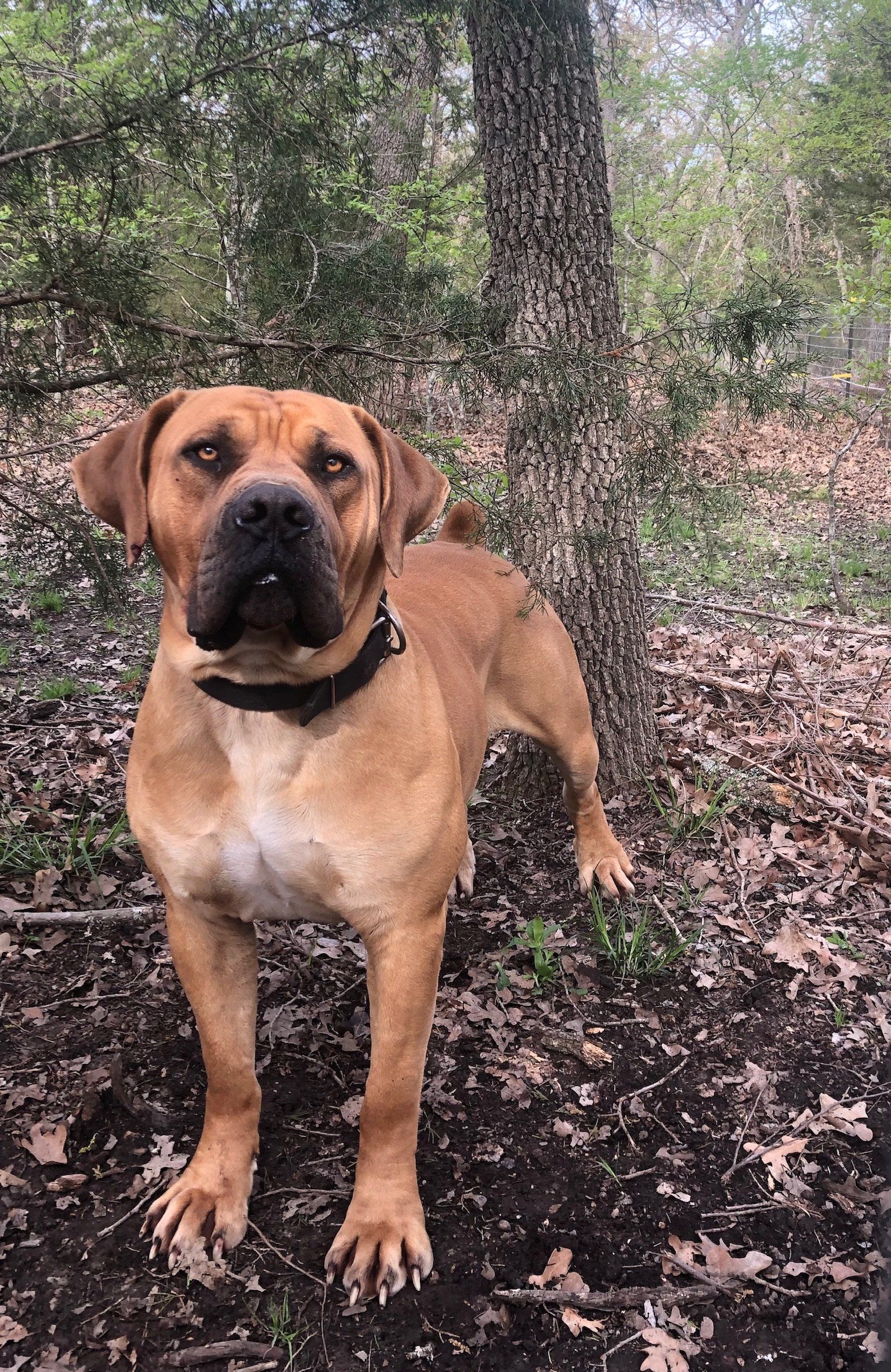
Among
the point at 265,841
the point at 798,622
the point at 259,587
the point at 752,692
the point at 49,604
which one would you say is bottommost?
the point at 752,692

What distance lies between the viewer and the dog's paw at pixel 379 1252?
2201 mm

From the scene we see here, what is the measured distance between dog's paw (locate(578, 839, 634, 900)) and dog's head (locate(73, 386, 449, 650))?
1964 millimetres

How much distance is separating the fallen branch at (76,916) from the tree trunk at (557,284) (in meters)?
1.95

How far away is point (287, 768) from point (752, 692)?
3.61m

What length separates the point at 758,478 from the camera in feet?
10.8

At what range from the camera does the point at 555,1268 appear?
7.45 ft

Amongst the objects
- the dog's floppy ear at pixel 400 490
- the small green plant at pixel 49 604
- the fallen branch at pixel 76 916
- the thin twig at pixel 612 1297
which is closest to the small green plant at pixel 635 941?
the thin twig at pixel 612 1297

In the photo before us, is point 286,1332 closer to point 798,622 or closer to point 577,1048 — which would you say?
point 577,1048

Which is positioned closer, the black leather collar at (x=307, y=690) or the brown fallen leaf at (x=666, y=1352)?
the brown fallen leaf at (x=666, y=1352)

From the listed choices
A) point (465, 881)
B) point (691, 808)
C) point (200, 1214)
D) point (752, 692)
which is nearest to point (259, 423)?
point (200, 1214)

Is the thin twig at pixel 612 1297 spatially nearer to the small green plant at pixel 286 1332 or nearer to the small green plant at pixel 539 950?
the small green plant at pixel 286 1332

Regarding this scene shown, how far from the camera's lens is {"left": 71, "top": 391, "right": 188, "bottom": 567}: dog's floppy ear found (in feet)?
7.29

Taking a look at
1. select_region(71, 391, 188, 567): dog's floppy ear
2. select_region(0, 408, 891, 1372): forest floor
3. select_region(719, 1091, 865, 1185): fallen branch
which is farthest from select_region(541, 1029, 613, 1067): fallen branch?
select_region(71, 391, 188, 567): dog's floppy ear

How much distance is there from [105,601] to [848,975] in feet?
10.3
